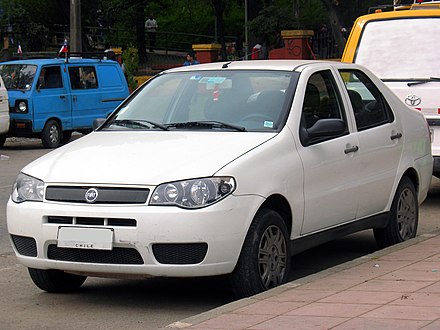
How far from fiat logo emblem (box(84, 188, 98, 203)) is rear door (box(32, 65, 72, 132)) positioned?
1497 cm

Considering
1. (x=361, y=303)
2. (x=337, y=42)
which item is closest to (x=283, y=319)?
(x=361, y=303)

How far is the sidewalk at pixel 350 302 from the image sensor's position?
19.1 ft

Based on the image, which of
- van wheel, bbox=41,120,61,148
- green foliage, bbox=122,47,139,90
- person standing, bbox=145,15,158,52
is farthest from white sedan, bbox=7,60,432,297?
person standing, bbox=145,15,158,52

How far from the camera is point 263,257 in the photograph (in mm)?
6988

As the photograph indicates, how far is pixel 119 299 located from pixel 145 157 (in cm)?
115

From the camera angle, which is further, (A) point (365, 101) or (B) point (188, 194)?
(A) point (365, 101)

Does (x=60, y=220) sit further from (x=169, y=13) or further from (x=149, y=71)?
(x=169, y=13)

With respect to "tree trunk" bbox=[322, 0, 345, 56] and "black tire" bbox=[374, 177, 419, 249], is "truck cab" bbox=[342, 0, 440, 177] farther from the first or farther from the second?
"tree trunk" bbox=[322, 0, 345, 56]

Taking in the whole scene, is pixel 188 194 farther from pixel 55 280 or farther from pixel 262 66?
pixel 262 66

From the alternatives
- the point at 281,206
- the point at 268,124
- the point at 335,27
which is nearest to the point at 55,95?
the point at 335,27

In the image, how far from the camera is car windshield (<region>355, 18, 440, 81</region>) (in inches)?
482

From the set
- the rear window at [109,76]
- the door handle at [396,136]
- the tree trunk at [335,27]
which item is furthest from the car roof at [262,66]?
the tree trunk at [335,27]

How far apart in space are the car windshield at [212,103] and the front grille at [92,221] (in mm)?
1308

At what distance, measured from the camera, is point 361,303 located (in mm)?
6309
